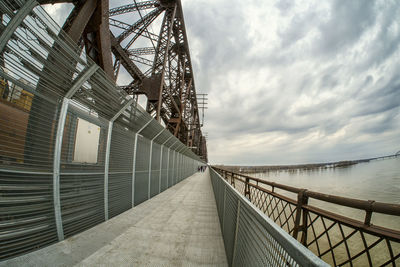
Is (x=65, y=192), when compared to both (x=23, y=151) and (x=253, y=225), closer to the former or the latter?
(x=23, y=151)

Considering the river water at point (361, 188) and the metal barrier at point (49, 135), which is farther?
the river water at point (361, 188)

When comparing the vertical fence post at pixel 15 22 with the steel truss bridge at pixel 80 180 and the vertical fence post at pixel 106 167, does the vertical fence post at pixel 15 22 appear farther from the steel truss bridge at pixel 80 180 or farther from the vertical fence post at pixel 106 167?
the vertical fence post at pixel 106 167

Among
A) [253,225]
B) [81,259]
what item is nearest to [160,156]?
[81,259]

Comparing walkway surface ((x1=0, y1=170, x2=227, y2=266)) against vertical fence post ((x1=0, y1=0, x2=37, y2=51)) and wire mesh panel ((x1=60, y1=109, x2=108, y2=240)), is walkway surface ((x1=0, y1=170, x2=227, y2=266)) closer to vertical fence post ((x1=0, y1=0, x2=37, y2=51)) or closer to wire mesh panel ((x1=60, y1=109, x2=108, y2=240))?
wire mesh panel ((x1=60, y1=109, x2=108, y2=240))

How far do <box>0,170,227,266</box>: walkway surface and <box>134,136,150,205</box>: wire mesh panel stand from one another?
4.05ft

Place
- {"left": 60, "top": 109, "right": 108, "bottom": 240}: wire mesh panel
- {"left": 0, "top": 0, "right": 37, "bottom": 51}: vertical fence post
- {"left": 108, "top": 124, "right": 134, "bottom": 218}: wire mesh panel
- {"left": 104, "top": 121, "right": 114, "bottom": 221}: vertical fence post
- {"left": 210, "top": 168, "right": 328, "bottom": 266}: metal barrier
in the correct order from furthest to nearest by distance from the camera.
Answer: {"left": 108, "top": 124, "right": 134, "bottom": 218}: wire mesh panel → {"left": 104, "top": 121, "right": 114, "bottom": 221}: vertical fence post → {"left": 60, "top": 109, "right": 108, "bottom": 240}: wire mesh panel → {"left": 0, "top": 0, "right": 37, "bottom": 51}: vertical fence post → {"left": 210, "top": 168, "right": 328, "bottom": 266}: metal barrier

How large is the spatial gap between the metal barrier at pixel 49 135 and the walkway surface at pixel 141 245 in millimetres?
307

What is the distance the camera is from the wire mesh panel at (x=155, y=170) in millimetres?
6787

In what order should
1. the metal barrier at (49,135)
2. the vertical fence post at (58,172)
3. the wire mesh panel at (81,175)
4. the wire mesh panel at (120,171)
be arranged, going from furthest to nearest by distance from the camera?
the wire mesh panel at (120,171)
the wire mesh panel at (81,175)
the vertical fence post at (58,172)
the metal barrier at (49,135)

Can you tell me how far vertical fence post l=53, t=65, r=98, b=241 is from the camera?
2684 mm

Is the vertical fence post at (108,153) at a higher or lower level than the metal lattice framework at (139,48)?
lower

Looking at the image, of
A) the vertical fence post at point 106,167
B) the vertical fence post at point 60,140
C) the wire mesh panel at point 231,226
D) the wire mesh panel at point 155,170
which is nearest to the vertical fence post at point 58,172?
the vertical fence post at point 60,140

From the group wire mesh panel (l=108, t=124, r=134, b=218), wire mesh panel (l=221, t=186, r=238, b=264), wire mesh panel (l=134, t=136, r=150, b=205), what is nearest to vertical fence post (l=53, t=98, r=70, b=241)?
wire mesh panel (l=108, t=124, r=134, b=218)

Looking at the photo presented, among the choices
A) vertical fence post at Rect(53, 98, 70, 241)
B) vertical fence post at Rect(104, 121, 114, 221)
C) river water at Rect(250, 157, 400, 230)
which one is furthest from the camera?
river water at Rect(250, 157, 400, 230)
